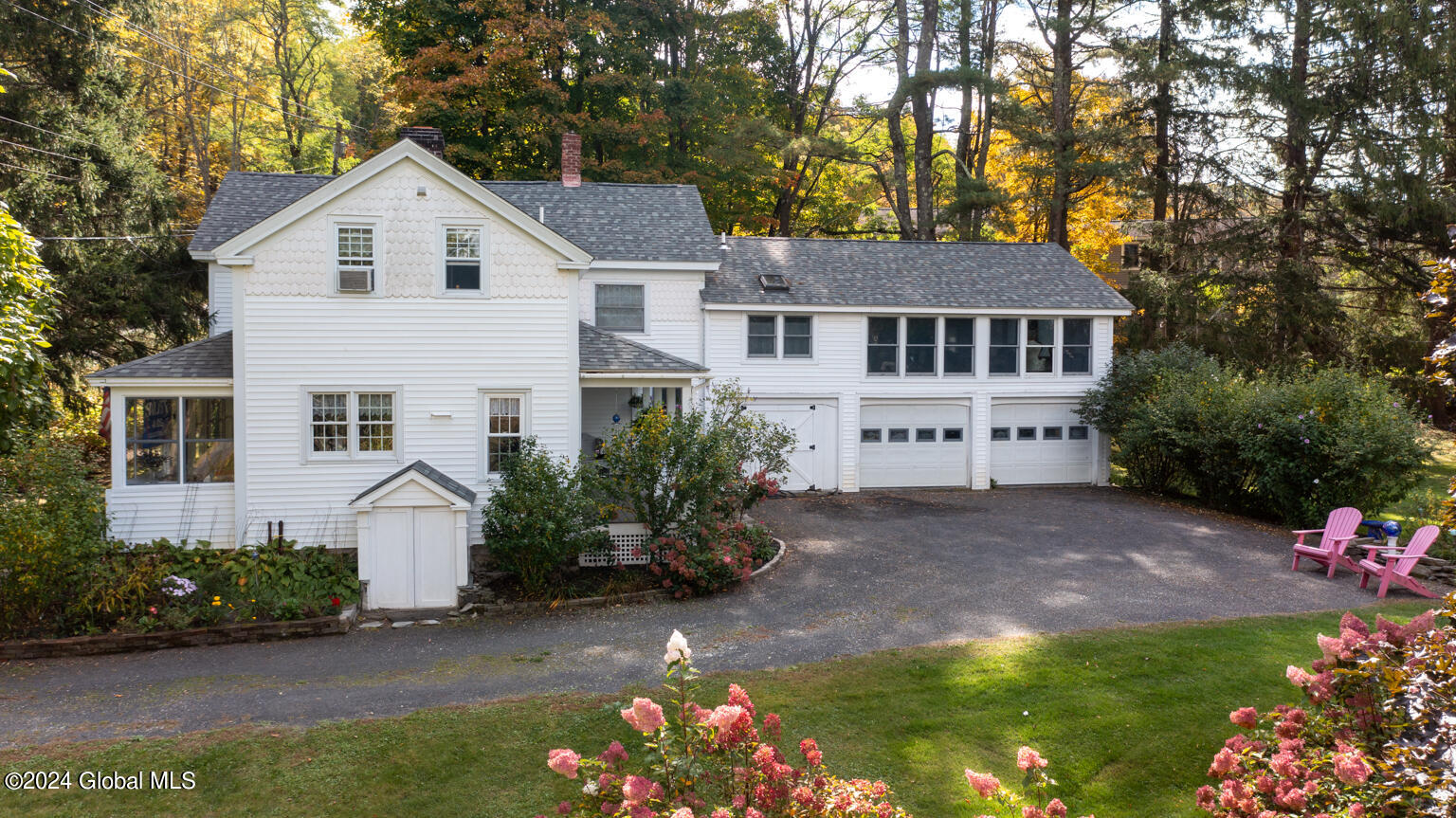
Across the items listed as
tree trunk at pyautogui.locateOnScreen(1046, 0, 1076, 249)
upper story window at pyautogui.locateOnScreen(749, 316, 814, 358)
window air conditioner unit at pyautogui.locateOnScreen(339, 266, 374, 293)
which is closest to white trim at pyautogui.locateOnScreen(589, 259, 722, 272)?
upper story window at pyautogui.locateOnScreen(749, 316, 814, 358)

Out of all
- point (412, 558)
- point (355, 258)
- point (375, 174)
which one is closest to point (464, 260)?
point (355, 258)

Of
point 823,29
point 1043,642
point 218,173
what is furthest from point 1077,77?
point 218,173

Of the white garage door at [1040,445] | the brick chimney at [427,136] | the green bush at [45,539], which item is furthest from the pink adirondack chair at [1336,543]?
the brick chimney at [427,136]

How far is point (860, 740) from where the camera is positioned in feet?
26.2

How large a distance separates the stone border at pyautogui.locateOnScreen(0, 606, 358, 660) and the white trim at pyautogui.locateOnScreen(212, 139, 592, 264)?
557 cm

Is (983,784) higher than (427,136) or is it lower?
lower

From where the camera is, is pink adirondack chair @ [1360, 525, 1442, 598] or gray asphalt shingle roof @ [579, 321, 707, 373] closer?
pink adirondack chair @ [1360, 525, 1442, 598]

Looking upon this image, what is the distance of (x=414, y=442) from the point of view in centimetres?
1365

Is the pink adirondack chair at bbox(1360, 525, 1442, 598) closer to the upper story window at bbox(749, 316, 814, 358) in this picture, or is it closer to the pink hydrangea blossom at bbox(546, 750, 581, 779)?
the upper story window at bbox(749, 316, 814, 358)

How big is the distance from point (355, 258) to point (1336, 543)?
632 inches

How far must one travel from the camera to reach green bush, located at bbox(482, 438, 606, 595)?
12.2 meters

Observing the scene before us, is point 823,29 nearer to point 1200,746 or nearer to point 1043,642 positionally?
point 1043,642

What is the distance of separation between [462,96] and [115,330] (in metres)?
12.6

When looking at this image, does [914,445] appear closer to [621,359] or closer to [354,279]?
[621,359]
